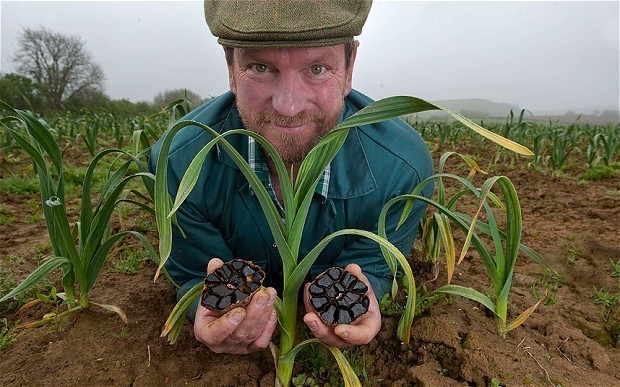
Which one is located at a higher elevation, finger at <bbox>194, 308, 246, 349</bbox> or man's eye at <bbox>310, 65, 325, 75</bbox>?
man's eye at <bbox>310, 65, 325, 75</bbox>

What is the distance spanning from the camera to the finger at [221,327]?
838 mm

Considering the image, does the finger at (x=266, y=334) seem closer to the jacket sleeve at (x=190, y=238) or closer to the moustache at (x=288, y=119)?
the jacket sleeve at (x=190, y=238)

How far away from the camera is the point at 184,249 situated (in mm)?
1261

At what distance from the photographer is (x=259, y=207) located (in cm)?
127

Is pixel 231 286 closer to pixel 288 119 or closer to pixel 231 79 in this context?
pixel 288 119

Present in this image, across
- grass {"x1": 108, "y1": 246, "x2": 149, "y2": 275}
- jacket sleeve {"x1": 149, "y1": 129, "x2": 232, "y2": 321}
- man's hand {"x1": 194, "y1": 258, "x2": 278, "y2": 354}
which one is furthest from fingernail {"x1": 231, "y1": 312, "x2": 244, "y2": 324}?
grass {"x1": 108, "y1": 246, "x2": 149, "y2": 275}

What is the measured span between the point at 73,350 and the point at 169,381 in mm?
294

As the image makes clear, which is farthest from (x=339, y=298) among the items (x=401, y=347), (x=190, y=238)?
(x=190, y=238)

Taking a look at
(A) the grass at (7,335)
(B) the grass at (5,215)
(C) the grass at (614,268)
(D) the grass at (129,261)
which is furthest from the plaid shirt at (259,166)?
(B) the grass at (5,215)

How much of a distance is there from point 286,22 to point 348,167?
50 centimetres

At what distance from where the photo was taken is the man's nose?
1.00 m

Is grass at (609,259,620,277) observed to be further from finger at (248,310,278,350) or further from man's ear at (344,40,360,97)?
finger at (248,310,278,350)

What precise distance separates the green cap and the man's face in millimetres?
27

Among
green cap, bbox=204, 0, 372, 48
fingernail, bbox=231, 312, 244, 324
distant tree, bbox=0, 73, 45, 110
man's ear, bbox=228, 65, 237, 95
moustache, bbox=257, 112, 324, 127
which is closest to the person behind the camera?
fingernail, bbox=231, 312, 244, 324
